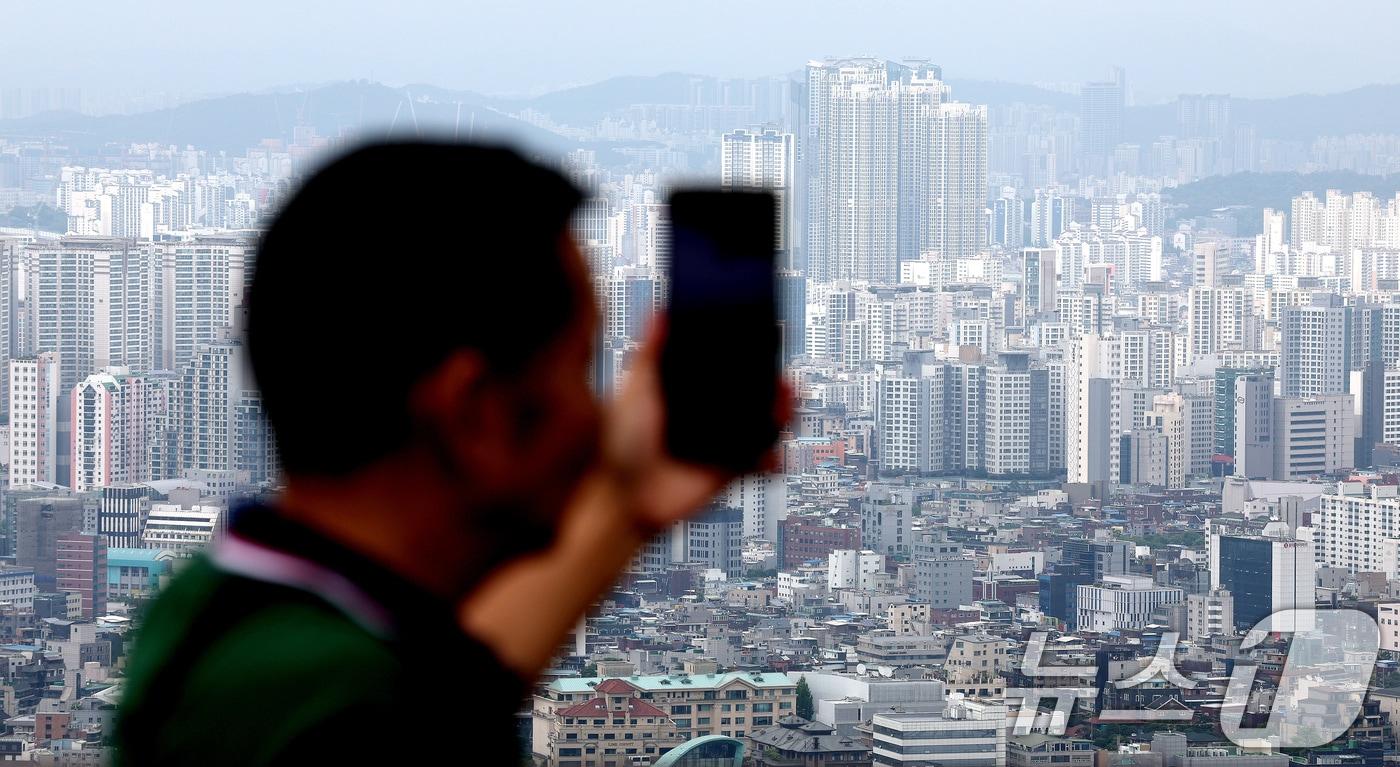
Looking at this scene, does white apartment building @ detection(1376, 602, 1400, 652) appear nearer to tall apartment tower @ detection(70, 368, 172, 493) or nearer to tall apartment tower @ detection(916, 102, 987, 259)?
tall apartment tower @ detection(70, 368, 172, 493)

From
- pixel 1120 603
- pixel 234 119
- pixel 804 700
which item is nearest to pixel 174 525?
pixel 804 700

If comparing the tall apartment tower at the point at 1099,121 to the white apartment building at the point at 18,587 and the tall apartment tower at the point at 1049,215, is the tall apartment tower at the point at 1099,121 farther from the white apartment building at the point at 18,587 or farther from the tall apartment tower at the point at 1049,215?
the white apartment building at the point at 18,587

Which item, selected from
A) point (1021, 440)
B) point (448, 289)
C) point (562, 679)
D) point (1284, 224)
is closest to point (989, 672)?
point (562, 679)

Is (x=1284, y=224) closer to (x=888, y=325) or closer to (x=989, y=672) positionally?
(x=888, y=325)

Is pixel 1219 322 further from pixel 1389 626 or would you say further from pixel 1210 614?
pixel 1389 626

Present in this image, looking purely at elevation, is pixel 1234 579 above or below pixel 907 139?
below

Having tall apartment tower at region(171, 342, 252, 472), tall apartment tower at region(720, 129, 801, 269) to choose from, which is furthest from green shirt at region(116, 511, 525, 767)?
tall apartment tower at region(720, 129, 801, 269)
